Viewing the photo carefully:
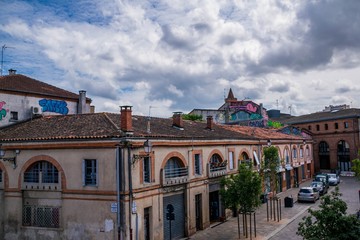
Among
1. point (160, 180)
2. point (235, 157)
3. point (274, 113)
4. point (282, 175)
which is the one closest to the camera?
point (160, 180)

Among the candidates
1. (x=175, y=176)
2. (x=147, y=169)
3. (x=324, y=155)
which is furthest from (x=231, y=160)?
(x=324, y=155)

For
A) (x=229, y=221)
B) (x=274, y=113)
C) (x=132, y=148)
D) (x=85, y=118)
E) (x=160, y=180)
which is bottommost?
(x=229, y=221)

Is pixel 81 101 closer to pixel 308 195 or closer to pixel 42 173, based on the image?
pixel 42 173

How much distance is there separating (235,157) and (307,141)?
28.1m

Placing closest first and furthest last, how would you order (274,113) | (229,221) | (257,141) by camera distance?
(229,221) < (257,141) < (274,113)

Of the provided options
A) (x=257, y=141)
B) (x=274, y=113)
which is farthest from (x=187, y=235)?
(x=274, y=113)

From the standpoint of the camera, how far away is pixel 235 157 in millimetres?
32781

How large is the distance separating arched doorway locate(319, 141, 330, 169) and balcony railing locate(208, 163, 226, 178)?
133 feet

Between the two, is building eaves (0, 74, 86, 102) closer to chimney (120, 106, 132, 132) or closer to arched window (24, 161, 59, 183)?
arched window (24, 161, 59, 183)

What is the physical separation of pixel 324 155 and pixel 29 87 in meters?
52.1

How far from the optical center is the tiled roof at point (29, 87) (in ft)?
90.7

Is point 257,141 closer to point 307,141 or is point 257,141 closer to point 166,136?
point 166,136

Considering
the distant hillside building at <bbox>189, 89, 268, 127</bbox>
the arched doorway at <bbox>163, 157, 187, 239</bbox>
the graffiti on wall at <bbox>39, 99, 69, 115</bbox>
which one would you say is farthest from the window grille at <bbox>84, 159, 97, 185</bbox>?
the distant hillside building at <bbox>189, 89, 268, 127</bbox>

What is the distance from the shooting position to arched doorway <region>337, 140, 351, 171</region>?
61.3 metres
